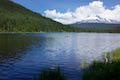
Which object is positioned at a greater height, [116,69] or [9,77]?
[116,69]

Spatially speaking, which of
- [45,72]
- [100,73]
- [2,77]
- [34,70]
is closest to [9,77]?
[2,77]

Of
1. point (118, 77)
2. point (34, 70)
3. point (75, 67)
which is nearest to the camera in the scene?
point (118, 77)

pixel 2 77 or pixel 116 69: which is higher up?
pixel 116 69

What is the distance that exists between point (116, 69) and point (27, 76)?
1254cm

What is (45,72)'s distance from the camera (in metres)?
25.3

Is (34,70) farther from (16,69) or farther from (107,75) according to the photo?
(107,75)

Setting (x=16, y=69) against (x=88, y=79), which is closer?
(x=88, y=79)

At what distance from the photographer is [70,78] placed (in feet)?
110

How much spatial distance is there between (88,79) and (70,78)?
23.5 ft

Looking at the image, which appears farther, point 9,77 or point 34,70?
point 34,70

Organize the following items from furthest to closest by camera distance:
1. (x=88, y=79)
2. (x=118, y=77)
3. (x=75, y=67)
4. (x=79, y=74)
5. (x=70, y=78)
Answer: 1. (x=75, y=67)
2. (x=79, y=74)
3. (x=70, y=78)
4. (x=88, y=79)
5. (x=118, y=77)

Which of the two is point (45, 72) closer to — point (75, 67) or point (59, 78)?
point (59, 78)

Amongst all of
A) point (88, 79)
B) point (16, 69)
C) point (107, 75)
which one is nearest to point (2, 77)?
point (16, 69)

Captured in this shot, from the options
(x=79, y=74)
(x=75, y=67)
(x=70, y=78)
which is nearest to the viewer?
(x=70, y=78)
